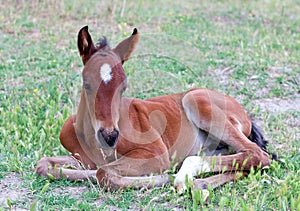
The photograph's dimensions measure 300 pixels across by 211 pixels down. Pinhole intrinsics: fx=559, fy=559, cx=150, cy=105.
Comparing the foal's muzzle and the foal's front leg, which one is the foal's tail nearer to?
the foal's front leg

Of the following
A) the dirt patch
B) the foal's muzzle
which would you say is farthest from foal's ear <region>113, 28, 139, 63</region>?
the dirt patch

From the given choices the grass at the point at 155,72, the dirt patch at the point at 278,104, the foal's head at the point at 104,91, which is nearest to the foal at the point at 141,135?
the foal's head at the point at 104,91

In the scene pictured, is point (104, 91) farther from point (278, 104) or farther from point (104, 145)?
point (278, 104)

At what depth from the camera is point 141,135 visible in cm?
484

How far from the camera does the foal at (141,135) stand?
4270 millimetres

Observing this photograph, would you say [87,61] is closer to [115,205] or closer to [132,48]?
[132,48]

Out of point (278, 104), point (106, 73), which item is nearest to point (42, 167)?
point (106, 73)

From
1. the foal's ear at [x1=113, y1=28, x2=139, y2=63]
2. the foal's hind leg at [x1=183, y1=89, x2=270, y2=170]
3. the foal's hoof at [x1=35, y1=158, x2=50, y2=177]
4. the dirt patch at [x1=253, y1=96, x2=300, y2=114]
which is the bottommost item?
the foal's hoof at [x1=35, y1=158, x2=50, y2=177]

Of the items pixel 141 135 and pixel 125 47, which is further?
pixel 141 135

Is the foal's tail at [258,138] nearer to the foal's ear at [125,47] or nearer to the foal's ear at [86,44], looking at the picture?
the foal's ear at [125,47]

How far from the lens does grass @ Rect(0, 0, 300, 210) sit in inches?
169

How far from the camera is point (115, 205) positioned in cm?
415

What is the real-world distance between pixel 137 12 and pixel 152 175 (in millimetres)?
5717

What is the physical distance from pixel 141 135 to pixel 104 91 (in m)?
0.78
